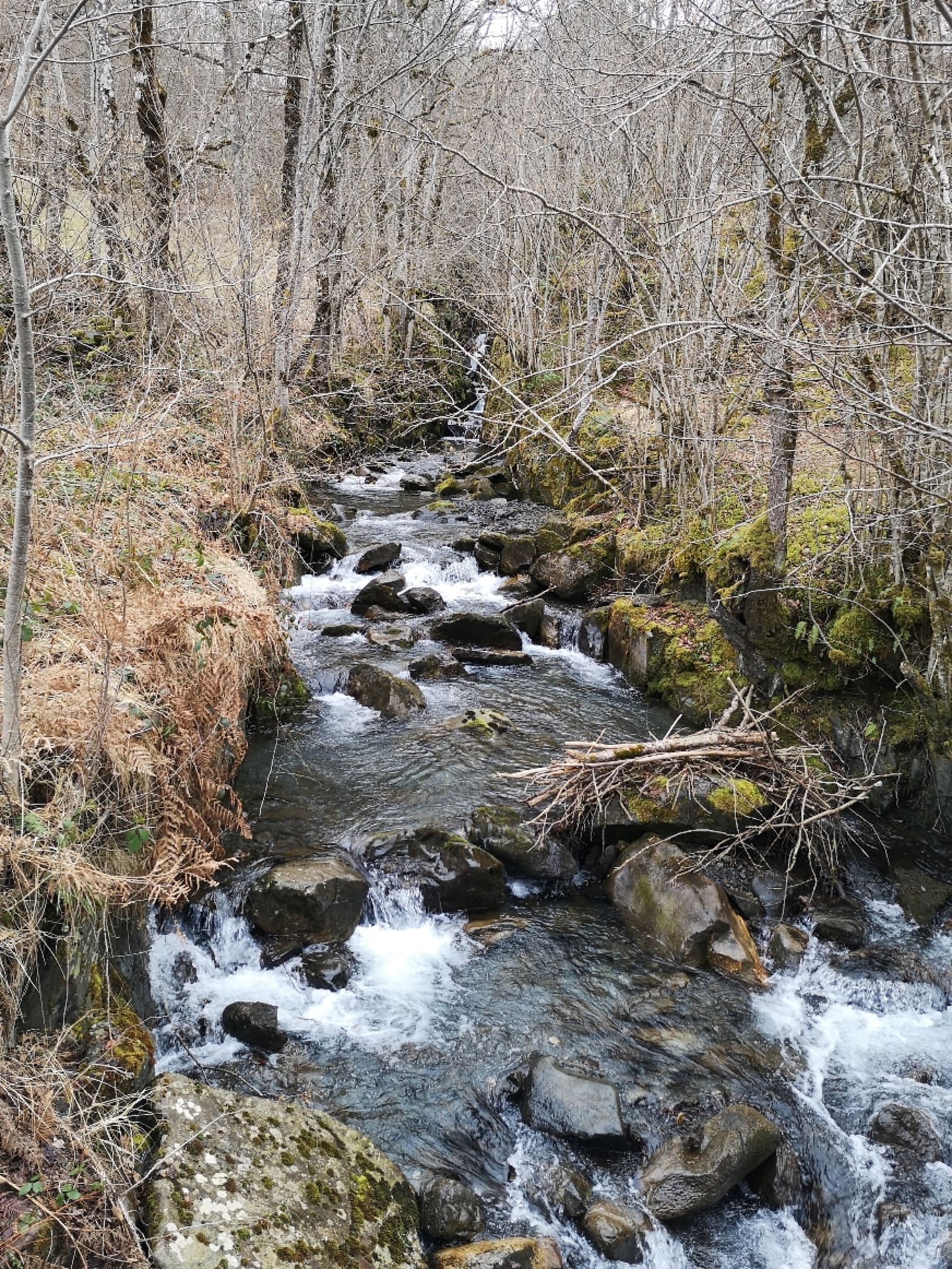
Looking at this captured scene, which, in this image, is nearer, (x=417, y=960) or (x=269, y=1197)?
(x=269, y=1197)

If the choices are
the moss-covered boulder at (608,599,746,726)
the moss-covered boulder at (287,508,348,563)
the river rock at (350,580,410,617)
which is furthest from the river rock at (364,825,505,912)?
the moss-covered boulder at (287,508,348,563)

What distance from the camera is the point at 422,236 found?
17.0m

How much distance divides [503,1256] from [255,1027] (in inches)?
72.8

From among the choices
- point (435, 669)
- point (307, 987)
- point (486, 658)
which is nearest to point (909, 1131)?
point (307, 987)

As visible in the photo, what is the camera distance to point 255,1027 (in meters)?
4.92

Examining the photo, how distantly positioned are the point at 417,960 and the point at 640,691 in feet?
13.9

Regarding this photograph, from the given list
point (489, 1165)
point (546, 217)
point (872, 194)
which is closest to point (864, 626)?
point (872, 194)

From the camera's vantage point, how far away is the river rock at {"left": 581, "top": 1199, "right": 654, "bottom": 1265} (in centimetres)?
393

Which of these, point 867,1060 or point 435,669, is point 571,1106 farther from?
point 435,669

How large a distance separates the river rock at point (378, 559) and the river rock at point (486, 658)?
94.9 inches

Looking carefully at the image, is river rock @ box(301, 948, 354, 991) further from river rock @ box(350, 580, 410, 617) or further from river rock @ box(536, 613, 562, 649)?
river rock @ box(350, 580, 410, 617)

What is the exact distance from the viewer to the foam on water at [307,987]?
Result: 4949 millimetres

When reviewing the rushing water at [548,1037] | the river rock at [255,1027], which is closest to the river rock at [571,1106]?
the rushing water at [548,1037]

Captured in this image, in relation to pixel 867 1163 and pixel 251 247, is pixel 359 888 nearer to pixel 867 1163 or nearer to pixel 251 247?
pixel 867 1163
